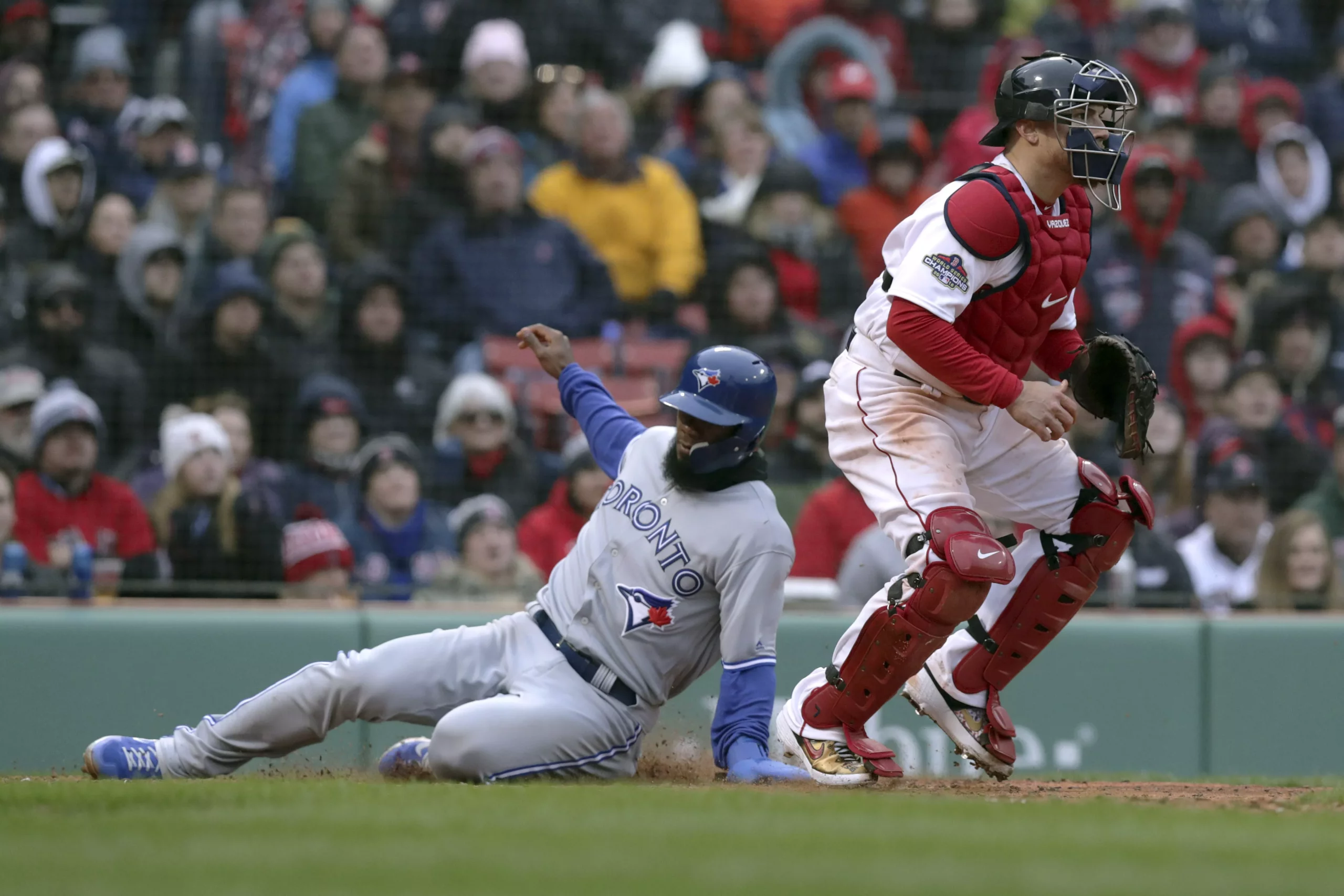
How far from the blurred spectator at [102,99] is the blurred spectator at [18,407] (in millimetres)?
1610

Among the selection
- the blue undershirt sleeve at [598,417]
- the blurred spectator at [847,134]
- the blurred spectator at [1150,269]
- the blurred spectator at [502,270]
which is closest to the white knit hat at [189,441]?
the blurred spectator at [502,270]

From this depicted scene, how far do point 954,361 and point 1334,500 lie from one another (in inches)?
180

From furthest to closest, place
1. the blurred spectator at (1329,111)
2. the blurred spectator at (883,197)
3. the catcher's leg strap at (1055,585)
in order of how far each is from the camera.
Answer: the blurred spectator at (1329,111)
the blurred spectator at (883,197)
the catcher's leg strap at (1055,585)

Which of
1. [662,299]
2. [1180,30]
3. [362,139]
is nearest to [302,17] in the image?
[362,139]

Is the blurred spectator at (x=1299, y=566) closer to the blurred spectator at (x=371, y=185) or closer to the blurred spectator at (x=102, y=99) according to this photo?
the blurred spectator at (x=371, y=185)

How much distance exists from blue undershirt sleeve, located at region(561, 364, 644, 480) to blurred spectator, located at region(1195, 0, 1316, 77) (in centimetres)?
776

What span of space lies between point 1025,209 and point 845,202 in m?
5.36

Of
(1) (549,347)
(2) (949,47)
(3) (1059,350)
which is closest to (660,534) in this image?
(1) (549,347)

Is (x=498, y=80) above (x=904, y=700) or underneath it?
above

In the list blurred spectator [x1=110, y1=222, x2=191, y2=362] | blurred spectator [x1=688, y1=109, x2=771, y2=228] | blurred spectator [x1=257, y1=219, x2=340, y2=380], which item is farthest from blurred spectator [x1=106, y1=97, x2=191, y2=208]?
blurred spectator [x1=688, y1=109, x2=771, y2=228]

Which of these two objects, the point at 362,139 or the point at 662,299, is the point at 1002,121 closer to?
the point at 662,299

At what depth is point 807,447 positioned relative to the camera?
8.53 meters

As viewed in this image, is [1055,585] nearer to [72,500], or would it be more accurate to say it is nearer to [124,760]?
[124,760]

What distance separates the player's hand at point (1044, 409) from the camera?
16.0 feet
